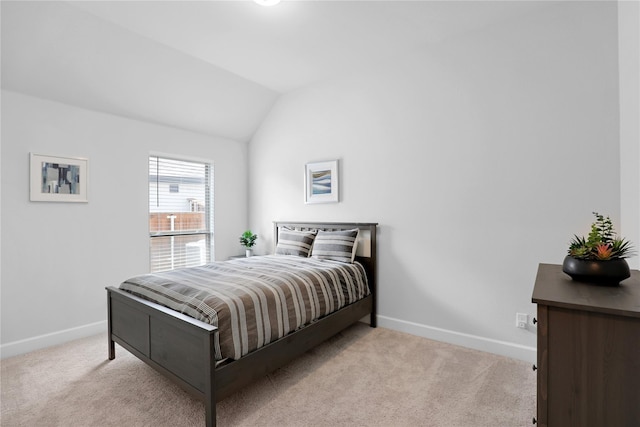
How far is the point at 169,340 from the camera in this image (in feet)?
6.56

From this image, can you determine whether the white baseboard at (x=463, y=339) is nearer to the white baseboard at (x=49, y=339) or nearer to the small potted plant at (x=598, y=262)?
the small potted plant at (x=598, y=262)

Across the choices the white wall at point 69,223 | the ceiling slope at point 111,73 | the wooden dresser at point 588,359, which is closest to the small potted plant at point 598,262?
the wooden dresser at point 588,359

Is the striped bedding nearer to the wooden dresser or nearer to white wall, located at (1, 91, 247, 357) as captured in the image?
white wall, located at (1, 91, 247, 357)

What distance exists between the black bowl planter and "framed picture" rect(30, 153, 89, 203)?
3.91 meters

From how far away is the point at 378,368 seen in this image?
2.50m

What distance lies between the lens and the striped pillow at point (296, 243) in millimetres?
3593

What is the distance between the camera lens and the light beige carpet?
1.90m

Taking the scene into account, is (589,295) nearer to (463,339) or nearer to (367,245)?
(463,339)

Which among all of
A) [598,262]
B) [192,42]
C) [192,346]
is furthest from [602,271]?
[192,42]

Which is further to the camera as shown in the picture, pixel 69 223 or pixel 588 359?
pixel 69 223

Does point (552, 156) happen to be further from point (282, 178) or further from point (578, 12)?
point (282, 178)

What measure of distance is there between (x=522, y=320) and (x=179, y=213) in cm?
387

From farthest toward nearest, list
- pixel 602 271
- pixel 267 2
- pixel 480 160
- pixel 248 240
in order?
pixel 248 240, pixel 480 160, pixel 267 2, pixel 602 271

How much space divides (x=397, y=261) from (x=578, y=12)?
2443 millimetres
